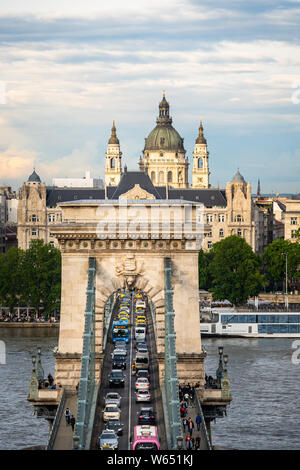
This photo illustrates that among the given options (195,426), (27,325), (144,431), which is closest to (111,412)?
(195,426)

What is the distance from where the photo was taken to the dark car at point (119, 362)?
199 feet

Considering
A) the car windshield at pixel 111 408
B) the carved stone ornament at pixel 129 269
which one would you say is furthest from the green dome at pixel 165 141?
the car windshield at pixel 111 408

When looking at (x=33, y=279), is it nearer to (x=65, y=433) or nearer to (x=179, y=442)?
(x=65, y=433)

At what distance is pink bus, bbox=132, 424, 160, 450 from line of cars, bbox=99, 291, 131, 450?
683mm

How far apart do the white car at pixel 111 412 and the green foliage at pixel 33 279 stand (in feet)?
208

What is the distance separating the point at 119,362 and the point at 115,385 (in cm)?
763

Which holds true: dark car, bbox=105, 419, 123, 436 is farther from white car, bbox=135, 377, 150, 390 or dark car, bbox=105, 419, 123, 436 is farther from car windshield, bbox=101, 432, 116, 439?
white car, bbox=135, 377, 150, 390

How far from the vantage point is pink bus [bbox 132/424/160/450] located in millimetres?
40850

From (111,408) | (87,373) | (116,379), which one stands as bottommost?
(111,408)

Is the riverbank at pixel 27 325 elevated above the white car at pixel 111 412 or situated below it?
above

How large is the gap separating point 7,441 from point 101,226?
465 inches

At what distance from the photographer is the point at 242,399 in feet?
215

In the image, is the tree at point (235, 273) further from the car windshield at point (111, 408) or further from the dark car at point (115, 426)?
the dark car at point (115, 426)
